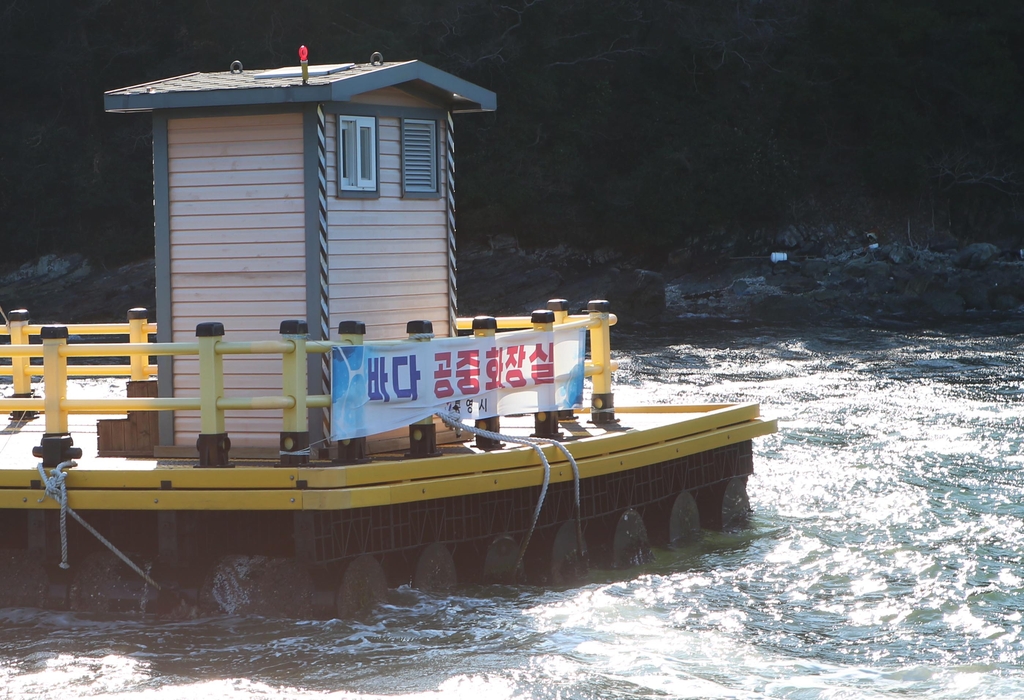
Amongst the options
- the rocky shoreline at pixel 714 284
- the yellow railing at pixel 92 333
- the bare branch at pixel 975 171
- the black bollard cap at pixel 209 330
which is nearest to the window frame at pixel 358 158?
the black bollard cap at pixel 209 330

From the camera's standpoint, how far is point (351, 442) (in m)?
8.37

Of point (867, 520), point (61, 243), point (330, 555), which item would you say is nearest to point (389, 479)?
point (330, 555)

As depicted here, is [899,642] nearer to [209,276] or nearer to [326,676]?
[326,676]

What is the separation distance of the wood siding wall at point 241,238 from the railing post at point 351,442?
→ 107 centimetres

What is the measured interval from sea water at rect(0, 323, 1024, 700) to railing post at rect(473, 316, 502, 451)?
106 cm

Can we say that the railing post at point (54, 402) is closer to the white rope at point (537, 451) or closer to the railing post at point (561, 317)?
the white rope at point (537, 451)

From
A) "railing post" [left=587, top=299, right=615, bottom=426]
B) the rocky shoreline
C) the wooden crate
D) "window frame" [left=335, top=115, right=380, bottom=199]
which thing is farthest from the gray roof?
the rocky shoreline

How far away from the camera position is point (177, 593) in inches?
327

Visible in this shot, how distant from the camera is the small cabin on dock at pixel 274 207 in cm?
910

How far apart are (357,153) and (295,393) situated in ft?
7.30

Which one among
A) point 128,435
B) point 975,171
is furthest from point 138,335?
point 975,171

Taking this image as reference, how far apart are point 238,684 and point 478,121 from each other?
38.9 metres

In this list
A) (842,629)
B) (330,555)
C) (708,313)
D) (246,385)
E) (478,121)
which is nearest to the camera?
(330,555)

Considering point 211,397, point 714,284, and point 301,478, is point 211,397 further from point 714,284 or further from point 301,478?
point 714,284
